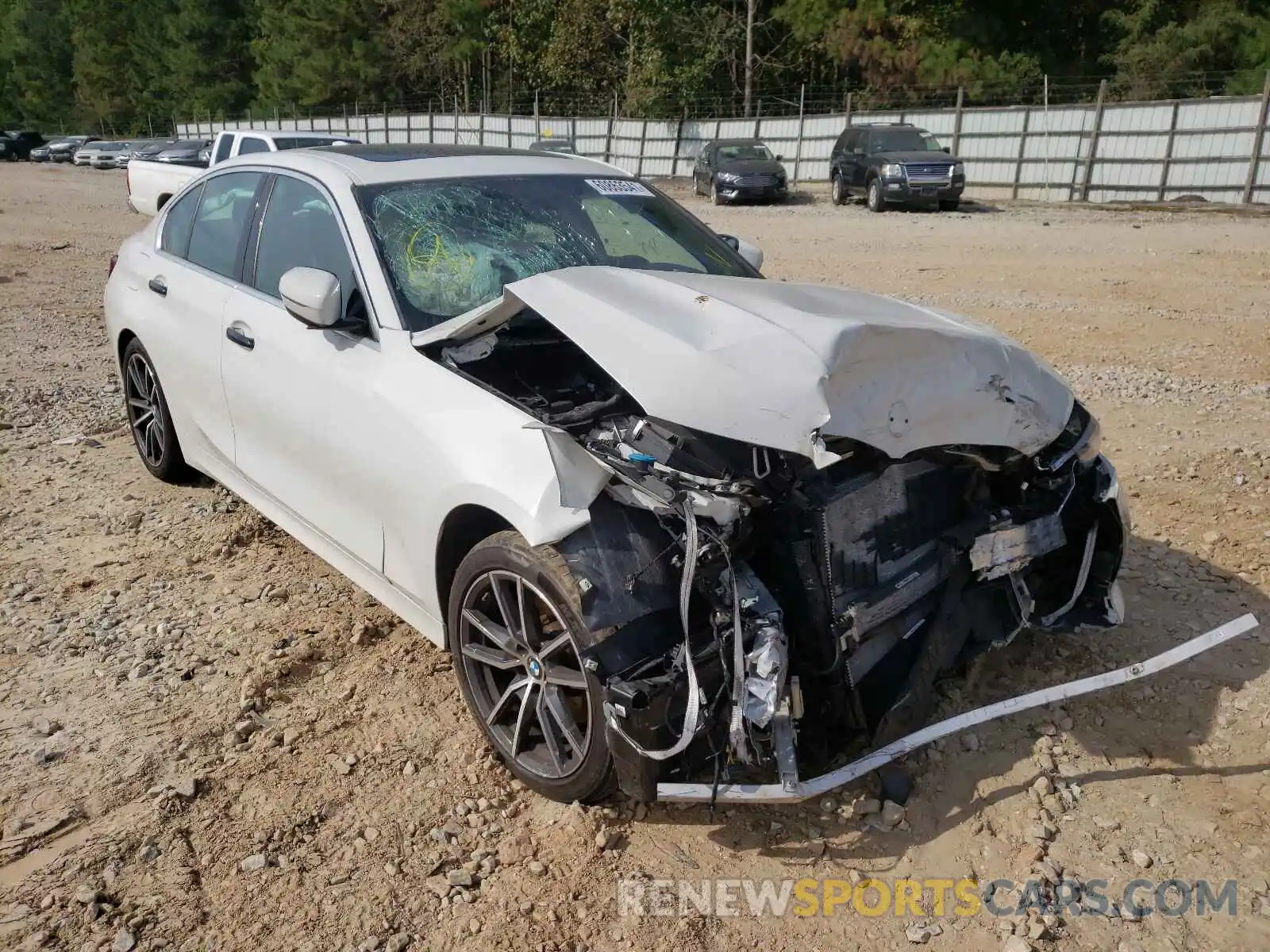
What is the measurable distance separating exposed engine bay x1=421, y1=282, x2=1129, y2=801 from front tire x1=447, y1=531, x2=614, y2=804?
0.12 m

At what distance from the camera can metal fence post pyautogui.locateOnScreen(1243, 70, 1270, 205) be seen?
63.3ft

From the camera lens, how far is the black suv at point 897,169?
1988 centimetres

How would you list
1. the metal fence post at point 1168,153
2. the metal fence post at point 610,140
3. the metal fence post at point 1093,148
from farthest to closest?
the metal fence post at point 610,140 < the metal fence post at point 1093,148 < the metal fence post at point 1168,153

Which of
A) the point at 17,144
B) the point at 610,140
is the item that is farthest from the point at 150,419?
the point at 17,144

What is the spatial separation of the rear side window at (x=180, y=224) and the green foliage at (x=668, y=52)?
80.3ft

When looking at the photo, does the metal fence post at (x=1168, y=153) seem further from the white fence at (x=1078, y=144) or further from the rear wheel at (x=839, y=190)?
the rear wheel at (x=839, y=190)

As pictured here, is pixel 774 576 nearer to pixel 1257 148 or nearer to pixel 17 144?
pixel 1257 148

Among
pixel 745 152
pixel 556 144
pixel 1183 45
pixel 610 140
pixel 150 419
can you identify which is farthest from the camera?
pixel 610 140

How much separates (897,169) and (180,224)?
17757mm

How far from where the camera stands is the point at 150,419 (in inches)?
202

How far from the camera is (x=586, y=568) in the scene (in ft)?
8.39

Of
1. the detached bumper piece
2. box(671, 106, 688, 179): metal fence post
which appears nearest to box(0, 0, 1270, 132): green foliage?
box(671, 106, 688, 179): metal fence post

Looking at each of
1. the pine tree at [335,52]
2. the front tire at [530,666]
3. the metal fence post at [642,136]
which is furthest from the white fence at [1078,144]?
the pine tree at [335,52]

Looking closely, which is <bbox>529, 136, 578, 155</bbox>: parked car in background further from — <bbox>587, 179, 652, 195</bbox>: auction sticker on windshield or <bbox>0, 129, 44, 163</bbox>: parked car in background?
<bbox>0, 129, 44, 163</bbox>: parked car in background
